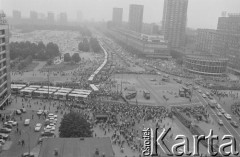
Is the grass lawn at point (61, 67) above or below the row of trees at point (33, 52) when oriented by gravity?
below

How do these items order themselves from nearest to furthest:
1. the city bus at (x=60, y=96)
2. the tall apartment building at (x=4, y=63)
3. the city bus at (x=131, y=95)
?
the tall apartment building at (x=4, y=63), the city bus at (x=60, y=96), the city bus at (x=131, y=95)

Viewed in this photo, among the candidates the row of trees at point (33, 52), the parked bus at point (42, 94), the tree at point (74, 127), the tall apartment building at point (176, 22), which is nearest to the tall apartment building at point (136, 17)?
the tall apartment building at point (176, 22)

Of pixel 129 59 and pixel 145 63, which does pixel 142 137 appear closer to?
pixel 145 63

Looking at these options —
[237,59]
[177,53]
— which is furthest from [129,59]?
[237,59]

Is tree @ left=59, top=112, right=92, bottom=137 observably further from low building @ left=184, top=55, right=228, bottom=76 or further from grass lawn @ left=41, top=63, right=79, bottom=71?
low building @ left=184, top=55, right=228, bottom=76

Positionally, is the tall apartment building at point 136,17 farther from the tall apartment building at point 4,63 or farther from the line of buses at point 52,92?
the tall apartment building at point 4,63

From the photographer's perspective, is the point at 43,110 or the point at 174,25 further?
the point at 174,25

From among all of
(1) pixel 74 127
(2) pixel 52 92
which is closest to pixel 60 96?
(2) pixel 52 92
